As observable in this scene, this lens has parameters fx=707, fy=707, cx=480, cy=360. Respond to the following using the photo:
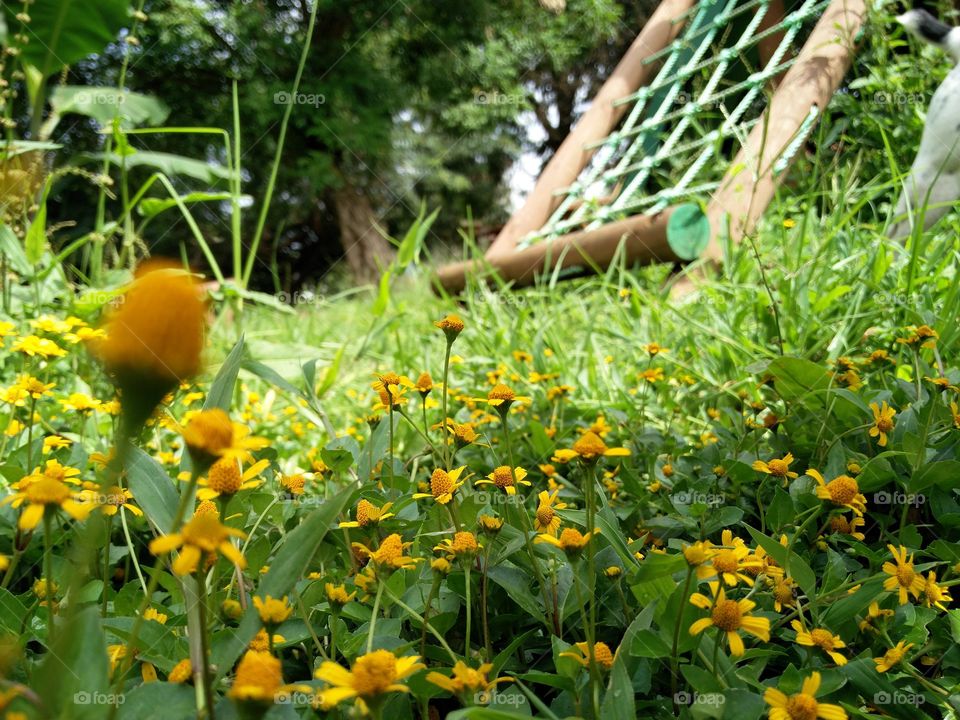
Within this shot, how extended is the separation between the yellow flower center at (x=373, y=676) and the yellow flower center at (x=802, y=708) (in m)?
0.26

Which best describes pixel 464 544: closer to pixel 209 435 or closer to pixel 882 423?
pixel 209 435

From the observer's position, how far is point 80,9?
2.83 meters

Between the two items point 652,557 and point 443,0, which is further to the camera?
point 443,0

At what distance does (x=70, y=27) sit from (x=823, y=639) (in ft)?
11.2

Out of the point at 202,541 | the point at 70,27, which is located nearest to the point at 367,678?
the point at 202,541

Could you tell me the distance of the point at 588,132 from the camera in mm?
3758

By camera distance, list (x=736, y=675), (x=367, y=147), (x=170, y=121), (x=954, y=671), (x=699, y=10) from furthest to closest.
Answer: (x=170, y=121), (x=367, y=147), (x=699, y=10), (x=954, y=671), (x=736, y=675)

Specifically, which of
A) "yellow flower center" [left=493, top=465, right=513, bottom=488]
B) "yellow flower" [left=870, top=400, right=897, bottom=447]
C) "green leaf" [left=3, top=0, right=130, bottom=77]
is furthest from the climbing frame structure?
"green leaf" [left=3, top=0, right=130, bottom=77]

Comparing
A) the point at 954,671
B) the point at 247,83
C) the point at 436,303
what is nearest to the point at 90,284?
the point at 436,303

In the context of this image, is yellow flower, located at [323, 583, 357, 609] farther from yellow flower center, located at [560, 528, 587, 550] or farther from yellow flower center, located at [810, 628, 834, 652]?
yellow flower center, located at [810, 628, 834, 652]

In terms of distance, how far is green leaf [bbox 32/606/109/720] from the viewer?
1.16 ft

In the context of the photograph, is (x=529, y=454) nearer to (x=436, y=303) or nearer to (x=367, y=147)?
(x=436, y=303)

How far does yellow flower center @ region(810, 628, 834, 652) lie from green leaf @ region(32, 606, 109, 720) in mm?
497

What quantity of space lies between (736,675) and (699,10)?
4.10 metres
